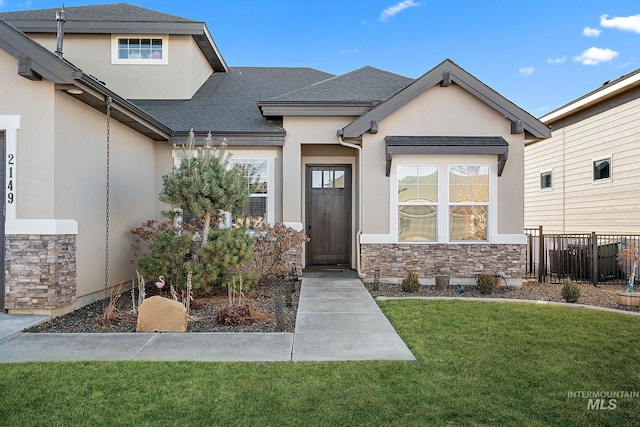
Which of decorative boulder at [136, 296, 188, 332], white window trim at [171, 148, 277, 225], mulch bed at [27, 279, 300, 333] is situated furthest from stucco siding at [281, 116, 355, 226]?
decorative boulder at [136, 296, 188, 332]

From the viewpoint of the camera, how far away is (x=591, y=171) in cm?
1315

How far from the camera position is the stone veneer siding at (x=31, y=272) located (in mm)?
6742

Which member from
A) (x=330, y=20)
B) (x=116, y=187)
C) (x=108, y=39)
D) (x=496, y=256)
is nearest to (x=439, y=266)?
(x=496, y=256)

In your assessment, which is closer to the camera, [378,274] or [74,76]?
[74,76]

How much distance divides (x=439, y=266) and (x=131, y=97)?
9495 mm

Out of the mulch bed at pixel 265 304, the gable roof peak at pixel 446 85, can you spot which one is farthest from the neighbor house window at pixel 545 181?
the gable roof peak at pixel 446 85

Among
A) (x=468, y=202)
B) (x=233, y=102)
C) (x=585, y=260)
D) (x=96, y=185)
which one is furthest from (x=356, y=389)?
(x=233, y=102)

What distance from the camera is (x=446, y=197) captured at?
32.6ft

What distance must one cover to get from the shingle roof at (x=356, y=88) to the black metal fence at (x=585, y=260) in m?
→ 5.08

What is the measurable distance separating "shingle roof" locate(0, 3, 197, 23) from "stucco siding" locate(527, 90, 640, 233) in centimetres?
1204

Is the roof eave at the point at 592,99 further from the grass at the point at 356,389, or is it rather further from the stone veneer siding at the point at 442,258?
the grass at the point at 356,389

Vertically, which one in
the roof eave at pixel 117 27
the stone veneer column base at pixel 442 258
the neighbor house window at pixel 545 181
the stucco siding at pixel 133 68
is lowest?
the stone veneer column base at pixel 442 258

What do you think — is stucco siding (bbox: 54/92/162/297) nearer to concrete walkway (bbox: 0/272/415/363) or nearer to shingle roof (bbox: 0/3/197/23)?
concrete walkway (bbox: 0/272/415/363)

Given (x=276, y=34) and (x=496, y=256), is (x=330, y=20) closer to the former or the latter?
(x=276, y=34)
